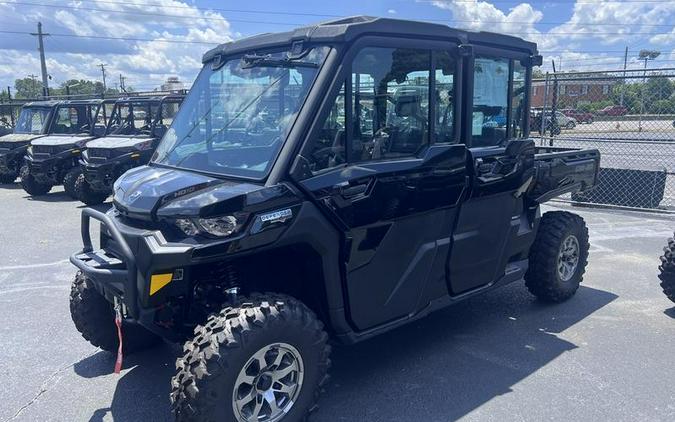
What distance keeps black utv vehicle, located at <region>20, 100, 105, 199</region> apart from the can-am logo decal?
1026cm

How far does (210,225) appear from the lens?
2.95 m

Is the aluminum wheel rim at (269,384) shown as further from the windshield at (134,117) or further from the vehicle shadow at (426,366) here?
the windshield at (134,117)

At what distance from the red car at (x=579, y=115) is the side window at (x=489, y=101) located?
8.60 m

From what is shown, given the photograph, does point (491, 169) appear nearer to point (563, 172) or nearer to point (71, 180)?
point (563, 172)

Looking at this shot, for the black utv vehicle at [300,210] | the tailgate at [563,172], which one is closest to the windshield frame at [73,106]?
the black utv vehicle at [300,210]

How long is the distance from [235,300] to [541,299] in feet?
11.0

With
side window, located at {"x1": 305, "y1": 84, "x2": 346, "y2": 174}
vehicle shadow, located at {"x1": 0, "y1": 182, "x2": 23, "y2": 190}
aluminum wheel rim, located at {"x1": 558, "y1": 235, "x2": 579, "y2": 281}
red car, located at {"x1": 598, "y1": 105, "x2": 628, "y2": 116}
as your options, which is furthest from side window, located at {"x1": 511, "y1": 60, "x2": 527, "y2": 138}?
vehicle shadow, located at {"x1": 0, "y1": 182, "x2": 23, "y2": 190}

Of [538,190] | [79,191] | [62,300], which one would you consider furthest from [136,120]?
[538,190]

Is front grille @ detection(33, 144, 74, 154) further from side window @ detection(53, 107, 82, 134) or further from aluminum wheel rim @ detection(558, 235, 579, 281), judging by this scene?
aluminum wheel rim @ detection(558, 235, 579, 281)

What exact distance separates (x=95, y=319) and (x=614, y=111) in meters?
11.0

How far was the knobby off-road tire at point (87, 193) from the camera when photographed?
11156mm

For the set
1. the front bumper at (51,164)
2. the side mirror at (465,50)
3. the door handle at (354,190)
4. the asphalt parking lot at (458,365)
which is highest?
the side mirror at (465,50)

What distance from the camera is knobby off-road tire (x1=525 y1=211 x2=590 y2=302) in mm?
5137

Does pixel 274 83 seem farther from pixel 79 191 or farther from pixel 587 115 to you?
pixel 587 115
